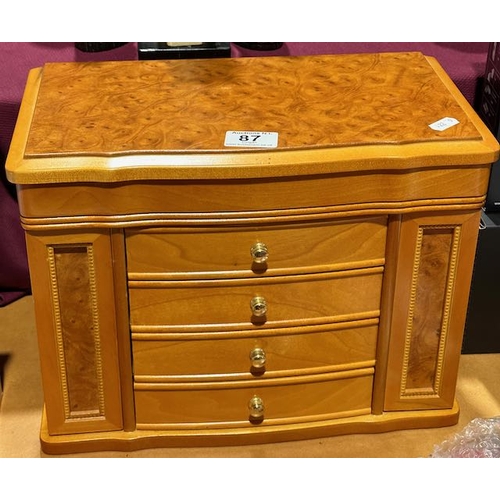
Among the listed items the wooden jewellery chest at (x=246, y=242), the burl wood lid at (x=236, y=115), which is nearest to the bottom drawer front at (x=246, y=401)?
the wooden jewellery chest at (x=246, y=242)

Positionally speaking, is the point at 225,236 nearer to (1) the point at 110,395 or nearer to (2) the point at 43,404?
(1) the point at 110,395

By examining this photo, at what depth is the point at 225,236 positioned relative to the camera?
176cm

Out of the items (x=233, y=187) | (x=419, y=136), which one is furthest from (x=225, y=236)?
(x=419, y=136)

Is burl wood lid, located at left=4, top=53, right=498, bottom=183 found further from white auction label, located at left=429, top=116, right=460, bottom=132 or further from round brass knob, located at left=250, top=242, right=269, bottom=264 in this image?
round brass knob, located at left=250, top=242, right=269, bottom=264

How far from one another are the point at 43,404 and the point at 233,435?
46 centimetres

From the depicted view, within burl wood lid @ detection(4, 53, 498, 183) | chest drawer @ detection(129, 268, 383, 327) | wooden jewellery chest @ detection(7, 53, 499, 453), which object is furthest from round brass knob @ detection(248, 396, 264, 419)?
burl wood lid @ detection(4, 53, 498, 183)

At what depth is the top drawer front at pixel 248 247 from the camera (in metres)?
1.75

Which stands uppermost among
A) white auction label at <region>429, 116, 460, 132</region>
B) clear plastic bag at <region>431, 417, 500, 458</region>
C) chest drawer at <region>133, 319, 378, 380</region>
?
white auction label at <region>429, 116, 460, 132</region>

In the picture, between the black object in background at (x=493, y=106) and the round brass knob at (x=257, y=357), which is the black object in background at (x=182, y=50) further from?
the round brass knob at (x=257, y=357)

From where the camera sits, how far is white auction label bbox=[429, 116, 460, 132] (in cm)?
179

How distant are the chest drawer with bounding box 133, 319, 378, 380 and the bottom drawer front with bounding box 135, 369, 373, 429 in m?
0.04

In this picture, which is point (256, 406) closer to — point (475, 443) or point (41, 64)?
point (475, 443)

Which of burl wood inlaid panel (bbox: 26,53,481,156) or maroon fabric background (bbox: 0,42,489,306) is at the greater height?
burl wood inlaid panel (bbox: 26,53,481,156)

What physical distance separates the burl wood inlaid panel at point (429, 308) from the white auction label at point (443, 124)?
17 centimetres
